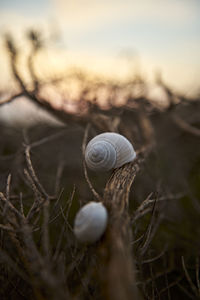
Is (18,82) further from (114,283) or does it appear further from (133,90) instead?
(114,283)

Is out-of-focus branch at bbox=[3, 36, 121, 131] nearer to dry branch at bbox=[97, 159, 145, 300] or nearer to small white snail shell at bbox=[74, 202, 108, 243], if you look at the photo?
dry branch at bbox=[97, 159, 145, 300]

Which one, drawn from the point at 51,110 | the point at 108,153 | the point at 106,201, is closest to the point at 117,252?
→ the point at 106,201

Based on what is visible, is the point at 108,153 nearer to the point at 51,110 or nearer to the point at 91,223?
the point at 91,223

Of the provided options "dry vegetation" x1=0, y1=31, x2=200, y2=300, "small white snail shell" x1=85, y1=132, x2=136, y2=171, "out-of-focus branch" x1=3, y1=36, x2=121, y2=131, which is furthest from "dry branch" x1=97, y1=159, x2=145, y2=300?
"out-of-focus branch" x1=3, y1=36, x2=121, y2=131

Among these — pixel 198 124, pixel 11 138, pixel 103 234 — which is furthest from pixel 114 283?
pixel 198 124

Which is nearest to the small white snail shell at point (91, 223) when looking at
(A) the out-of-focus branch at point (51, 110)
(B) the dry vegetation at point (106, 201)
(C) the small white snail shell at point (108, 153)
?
(B) the dry vegetation at point (106, 201)
